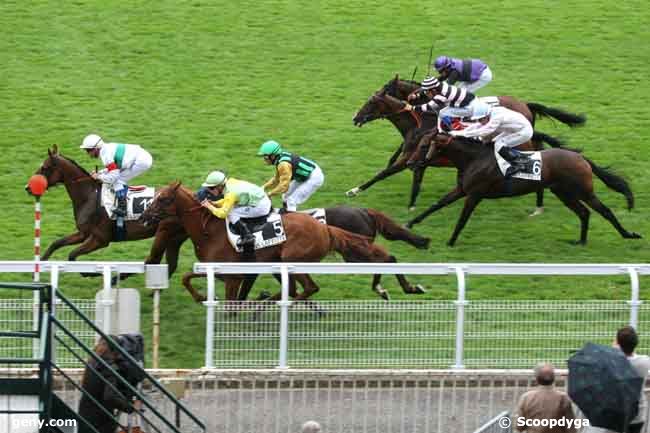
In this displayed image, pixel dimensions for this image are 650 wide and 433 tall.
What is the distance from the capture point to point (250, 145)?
1606 centimetres

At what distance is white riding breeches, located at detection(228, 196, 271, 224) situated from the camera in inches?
455

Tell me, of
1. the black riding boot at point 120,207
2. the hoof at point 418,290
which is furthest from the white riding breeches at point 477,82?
the black riding boot at point 120,207

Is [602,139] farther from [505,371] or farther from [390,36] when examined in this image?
[505,371]

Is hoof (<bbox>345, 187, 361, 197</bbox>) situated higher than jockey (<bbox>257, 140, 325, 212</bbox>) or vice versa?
jockey (<bbox>257, 140, 325, 212</bbox>)

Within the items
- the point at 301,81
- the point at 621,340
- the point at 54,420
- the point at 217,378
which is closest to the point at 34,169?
the point at 301,81

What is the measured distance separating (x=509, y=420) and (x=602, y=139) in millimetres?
8718

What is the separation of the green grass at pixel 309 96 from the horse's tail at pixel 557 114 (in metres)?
0.65

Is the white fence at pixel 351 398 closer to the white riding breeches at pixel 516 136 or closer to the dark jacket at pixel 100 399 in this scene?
the dark jacket at pixel 100 399

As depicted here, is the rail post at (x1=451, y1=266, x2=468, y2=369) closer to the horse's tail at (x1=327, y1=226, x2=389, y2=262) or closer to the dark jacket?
the horse's tail at (x1=327, y1=226, x2=389, y2=262)

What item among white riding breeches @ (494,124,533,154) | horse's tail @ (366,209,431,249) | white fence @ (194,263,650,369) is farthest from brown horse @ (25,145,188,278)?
white riding breeches @ (494,124,533,154)

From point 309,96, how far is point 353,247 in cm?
618

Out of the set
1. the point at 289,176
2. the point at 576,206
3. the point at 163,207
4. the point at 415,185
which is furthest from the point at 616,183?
the point at 163,207

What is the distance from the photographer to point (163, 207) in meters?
11.7

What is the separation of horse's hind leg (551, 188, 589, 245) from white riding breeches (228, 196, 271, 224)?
131 inches
